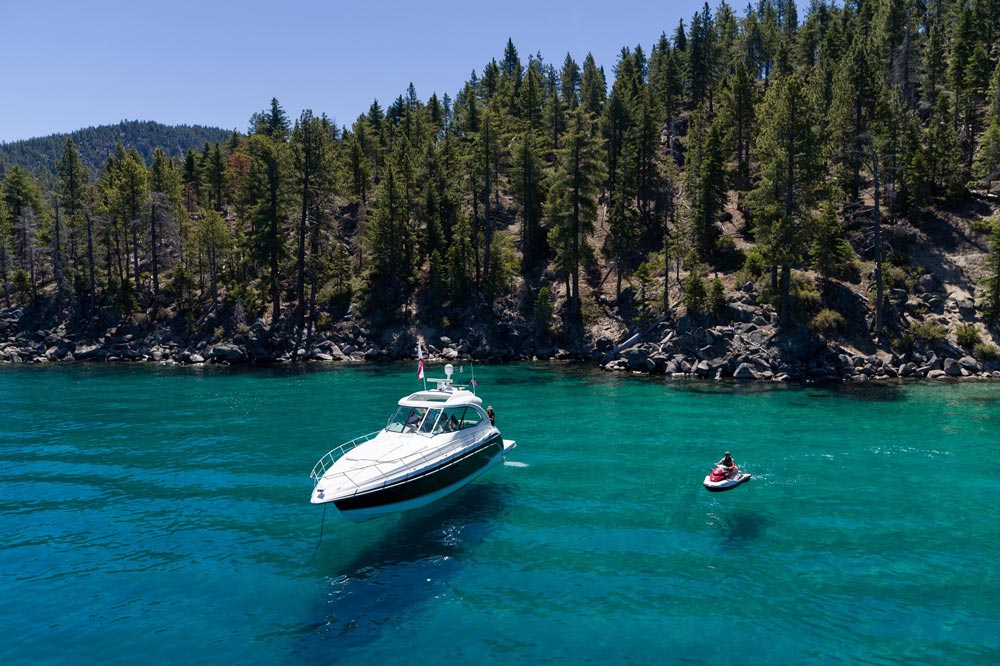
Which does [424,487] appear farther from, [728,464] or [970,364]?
[970,364]

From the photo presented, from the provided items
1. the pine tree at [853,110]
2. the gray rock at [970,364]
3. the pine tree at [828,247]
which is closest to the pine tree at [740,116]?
the pine tree at [853,110]

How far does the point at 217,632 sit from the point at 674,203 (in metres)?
60.8

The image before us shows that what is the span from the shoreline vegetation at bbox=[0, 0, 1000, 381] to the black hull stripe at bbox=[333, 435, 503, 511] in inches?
979

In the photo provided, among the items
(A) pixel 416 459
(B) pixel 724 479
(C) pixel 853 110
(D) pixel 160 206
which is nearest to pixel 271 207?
(D) pixel 160 206

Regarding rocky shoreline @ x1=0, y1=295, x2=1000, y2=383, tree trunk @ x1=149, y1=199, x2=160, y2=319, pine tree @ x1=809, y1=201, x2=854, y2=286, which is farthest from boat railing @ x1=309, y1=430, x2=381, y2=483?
tree trunk @ x1=149, y1=199, x2=160, y2=319

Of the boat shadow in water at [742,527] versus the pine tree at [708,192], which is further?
the pine tree at [708,192]

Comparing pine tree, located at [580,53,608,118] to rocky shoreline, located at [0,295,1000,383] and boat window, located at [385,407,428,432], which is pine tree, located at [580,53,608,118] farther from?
boat window, located at [385,407,428,432]

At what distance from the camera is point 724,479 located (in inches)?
734

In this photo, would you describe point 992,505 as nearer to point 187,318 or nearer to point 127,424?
point 127,424

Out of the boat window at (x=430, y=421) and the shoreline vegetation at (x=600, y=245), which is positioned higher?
the shoreline vegetation at (x=600, y=245)

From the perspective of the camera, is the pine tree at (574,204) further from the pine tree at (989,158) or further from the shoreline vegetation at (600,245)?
the pine tree at (989,158)

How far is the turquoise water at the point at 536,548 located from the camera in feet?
39.6

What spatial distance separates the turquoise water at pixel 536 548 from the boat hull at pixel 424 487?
2.88 feet

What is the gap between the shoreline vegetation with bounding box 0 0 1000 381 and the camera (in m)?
42.5
